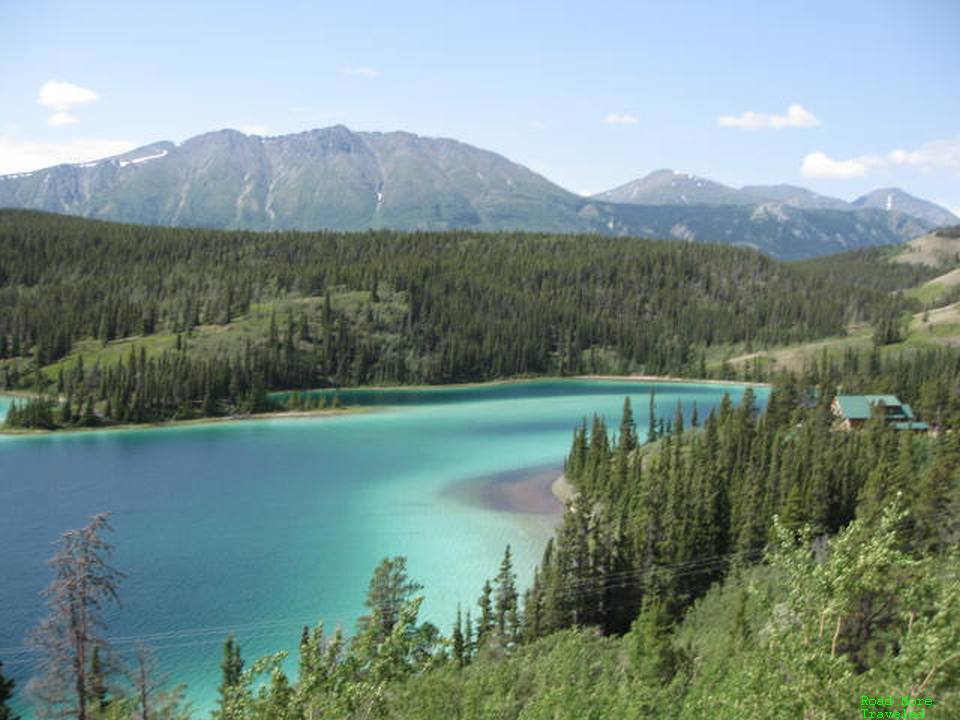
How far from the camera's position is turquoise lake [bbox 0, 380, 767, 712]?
133 ft

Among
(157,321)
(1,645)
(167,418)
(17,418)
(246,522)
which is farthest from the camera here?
(157,321)

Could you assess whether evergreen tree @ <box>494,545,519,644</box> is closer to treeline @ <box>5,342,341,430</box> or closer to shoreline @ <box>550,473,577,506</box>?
shoreline @ <box>550,473,577,506</box>

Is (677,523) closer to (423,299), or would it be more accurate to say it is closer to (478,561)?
(478,561)

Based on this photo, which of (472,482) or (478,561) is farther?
(472,482)

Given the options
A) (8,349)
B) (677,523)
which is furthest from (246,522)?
(8,349)

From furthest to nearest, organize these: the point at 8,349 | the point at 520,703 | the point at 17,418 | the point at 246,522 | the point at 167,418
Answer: the point at 8,349 < the point at 167,418 < the point at 17,418 < the point at 246,522 < the point at 520,703

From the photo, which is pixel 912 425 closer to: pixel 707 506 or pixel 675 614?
pixel 707 506

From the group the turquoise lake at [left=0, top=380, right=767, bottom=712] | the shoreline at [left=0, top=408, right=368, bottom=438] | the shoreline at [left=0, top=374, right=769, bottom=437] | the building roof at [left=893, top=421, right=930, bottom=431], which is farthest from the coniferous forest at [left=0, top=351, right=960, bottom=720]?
the shoreline at [left=0, top=374, right=769, bottom=437]

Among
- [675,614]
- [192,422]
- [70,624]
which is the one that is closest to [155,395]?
[192,422]

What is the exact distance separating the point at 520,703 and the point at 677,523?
24784 millimetres

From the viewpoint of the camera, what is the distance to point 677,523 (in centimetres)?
4631

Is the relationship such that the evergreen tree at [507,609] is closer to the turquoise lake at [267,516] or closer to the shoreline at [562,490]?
the turquoise lake at [267,516]

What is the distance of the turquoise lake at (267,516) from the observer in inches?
1599

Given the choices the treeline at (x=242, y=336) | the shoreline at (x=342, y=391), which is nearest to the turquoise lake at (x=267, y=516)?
the shoreline at (x=342, y=391)
